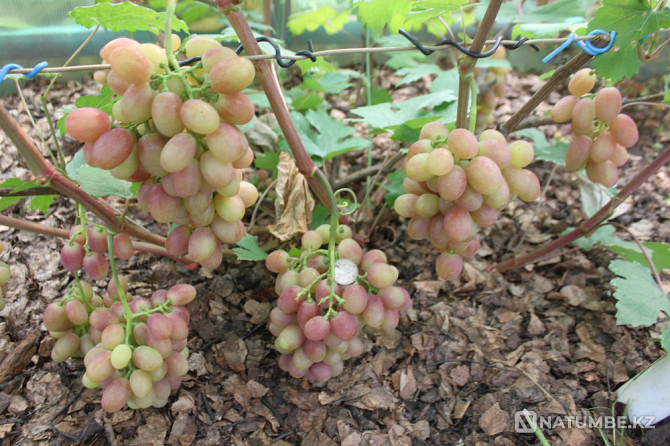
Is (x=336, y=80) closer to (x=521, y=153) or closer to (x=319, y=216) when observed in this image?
(x=319, y=216)

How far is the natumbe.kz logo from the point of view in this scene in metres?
1.07

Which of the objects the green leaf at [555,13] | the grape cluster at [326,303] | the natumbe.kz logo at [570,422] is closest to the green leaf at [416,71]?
the green leaf at [555,13]

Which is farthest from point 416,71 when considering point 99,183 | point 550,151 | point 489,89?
point 99,183

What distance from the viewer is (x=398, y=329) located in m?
1.34

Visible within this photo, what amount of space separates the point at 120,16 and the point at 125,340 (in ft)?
2.45

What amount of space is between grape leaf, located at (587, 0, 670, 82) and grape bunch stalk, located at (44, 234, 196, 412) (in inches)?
42.1

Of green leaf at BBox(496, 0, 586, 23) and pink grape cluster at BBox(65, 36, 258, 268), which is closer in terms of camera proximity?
pink grape cluster at BBox(65, 36, 258, 268)

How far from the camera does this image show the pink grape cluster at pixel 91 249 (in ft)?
3.39

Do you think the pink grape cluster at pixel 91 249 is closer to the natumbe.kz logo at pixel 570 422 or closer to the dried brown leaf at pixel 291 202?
the dried brown leaf at pixel 291 202

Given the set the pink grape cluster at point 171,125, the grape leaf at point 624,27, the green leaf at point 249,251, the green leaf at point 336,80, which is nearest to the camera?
the pink grape cluster at point 171,125

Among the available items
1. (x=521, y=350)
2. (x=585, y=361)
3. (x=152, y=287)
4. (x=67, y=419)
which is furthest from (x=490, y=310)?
(x=67, y=419)

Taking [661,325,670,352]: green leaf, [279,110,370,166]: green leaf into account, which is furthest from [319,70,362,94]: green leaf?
[661,325,670,352]: green leaf

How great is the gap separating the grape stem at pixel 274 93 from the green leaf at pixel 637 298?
0.75 meters

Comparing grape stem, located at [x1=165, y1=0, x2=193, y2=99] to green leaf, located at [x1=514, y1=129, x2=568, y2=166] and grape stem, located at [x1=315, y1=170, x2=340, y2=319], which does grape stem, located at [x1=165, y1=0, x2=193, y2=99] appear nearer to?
grape stem, located at [x1=315, y1=170, x2=340, y2=319]
